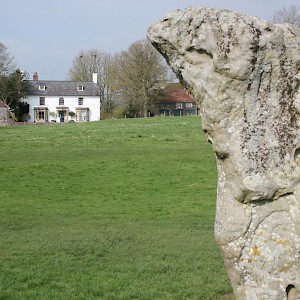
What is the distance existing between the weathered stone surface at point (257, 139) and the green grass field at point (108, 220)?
3.51 meters

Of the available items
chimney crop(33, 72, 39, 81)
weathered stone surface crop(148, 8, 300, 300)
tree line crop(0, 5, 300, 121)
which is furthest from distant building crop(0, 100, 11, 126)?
weathered stone surface crop(148, 8, 300, 300)

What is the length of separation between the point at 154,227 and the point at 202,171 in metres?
13.9

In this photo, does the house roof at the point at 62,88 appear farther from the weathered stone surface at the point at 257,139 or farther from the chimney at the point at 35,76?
the weathered stone surface at the point at 257,139

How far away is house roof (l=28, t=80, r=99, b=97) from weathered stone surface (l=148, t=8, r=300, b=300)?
104 metres

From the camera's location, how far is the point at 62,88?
112 m

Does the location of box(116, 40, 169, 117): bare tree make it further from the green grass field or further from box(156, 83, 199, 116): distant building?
the green grass field

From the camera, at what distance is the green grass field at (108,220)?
31.2 feet

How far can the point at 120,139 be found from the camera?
4325 centimetres

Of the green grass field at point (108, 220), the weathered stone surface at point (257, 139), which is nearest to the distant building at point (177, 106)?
the green grass field at point (108, 220)

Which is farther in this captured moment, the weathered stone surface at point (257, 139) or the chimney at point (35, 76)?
the chimney at point (35, 76)

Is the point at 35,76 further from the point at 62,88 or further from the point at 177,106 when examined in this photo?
the point at 177,106

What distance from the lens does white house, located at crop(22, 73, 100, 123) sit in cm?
10888

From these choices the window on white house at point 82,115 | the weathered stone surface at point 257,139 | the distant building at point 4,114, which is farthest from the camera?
the window on white house at point 82,115

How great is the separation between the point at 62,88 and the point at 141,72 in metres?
26.2
